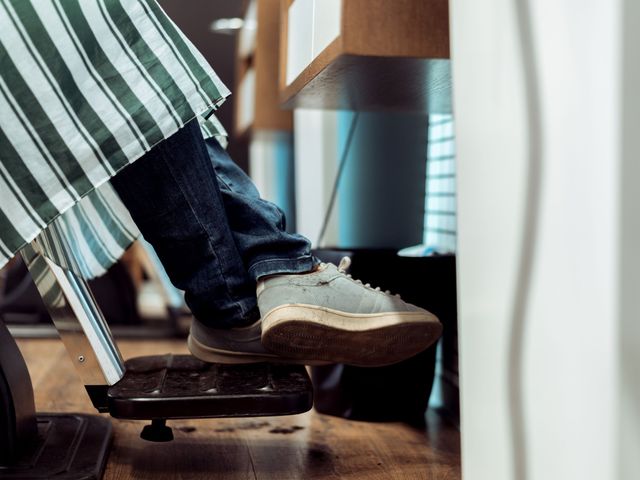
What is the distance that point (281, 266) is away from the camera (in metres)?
1.20

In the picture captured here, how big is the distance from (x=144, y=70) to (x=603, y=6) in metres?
0.64

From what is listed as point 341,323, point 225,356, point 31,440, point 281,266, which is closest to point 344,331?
point 341,323

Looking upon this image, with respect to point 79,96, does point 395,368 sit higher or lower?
lower

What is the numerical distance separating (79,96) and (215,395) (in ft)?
1.45

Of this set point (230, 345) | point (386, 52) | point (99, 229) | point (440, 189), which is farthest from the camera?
point (440, 189)

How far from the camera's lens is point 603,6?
59cm

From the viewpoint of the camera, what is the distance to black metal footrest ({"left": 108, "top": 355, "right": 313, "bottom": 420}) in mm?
1133

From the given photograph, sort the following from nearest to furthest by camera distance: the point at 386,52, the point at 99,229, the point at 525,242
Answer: the point at 525,242
the point at 386,52
the point at 99,229

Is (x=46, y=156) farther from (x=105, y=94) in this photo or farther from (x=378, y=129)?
(x=378, y=129)

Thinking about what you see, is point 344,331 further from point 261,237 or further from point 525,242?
point 525,242

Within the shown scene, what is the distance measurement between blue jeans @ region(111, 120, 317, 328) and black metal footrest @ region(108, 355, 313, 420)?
0.09 metres

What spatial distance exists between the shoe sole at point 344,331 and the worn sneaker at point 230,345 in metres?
0.12

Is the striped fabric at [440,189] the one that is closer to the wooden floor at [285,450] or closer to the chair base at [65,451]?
the wooden floor at [285,450]

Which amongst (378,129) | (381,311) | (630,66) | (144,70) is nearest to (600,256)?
(630,66)
